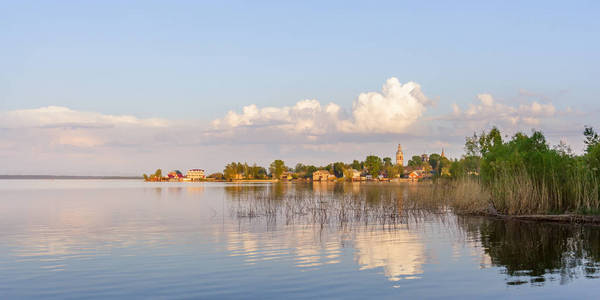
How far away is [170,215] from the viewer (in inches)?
1452

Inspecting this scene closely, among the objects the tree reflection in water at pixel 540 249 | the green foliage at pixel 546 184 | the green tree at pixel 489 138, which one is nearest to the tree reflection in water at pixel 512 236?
the tree reflection in water at pixel 540 249

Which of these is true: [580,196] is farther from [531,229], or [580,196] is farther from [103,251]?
[103,251]

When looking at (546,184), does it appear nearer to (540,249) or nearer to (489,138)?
(540,249)

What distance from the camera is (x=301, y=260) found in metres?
17.1

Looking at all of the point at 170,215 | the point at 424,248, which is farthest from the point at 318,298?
the point at 170,215

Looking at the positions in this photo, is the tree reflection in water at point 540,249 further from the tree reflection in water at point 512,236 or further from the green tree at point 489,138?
the green tree at point 489,138

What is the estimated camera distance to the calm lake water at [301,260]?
13.0m

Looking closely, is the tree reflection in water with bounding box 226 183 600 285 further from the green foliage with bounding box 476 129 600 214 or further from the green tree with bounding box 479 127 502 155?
the green tree with bounding box 479 127 502 155

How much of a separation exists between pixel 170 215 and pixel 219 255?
1981cm

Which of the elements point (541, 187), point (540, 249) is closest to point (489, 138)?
point (541, 187)

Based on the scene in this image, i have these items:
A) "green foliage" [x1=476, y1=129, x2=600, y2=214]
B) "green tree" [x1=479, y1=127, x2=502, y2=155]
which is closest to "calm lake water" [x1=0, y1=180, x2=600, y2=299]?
"green foliage" [x1=476, y1=129, x2=600, y2=214]

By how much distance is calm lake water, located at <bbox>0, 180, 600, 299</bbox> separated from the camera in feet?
42.8

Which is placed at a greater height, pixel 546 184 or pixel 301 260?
pixel 546 184

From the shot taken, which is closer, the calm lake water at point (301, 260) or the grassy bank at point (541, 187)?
the calm lake water at point (301, 260)
